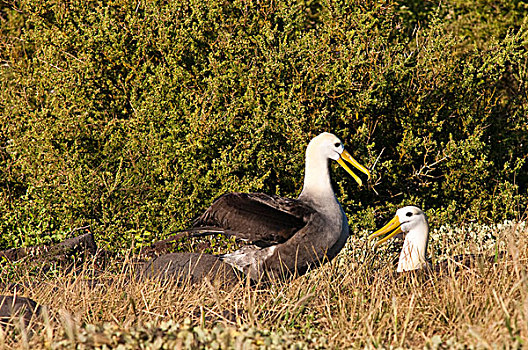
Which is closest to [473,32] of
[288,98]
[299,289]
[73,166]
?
[288,98]

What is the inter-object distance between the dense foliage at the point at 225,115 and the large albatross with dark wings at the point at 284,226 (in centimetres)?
171

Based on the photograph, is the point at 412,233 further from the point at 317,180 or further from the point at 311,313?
the point at 311,313

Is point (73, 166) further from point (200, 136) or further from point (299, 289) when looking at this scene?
point (299, 289)

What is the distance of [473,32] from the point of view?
11297 millimetres

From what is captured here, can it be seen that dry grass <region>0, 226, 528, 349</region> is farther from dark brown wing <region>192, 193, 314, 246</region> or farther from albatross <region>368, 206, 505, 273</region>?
dark brown wing <region>192, 193, 314, 246</region>

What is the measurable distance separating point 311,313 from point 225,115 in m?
3.82

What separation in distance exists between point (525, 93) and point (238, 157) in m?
4.03

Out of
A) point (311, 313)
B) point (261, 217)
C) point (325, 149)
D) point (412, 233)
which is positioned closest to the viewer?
point (311, 313)

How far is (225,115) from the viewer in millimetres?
7676

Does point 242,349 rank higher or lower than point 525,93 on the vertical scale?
lower

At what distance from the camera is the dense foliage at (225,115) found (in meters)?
7.71

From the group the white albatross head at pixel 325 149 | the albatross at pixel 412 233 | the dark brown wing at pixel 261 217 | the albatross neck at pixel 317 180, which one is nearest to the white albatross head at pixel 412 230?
the albatross at pixel 412 233

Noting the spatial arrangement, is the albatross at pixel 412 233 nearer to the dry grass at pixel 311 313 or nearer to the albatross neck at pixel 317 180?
the dry grass at pixel 311 313

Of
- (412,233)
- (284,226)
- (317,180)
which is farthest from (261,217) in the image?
(412,233)
